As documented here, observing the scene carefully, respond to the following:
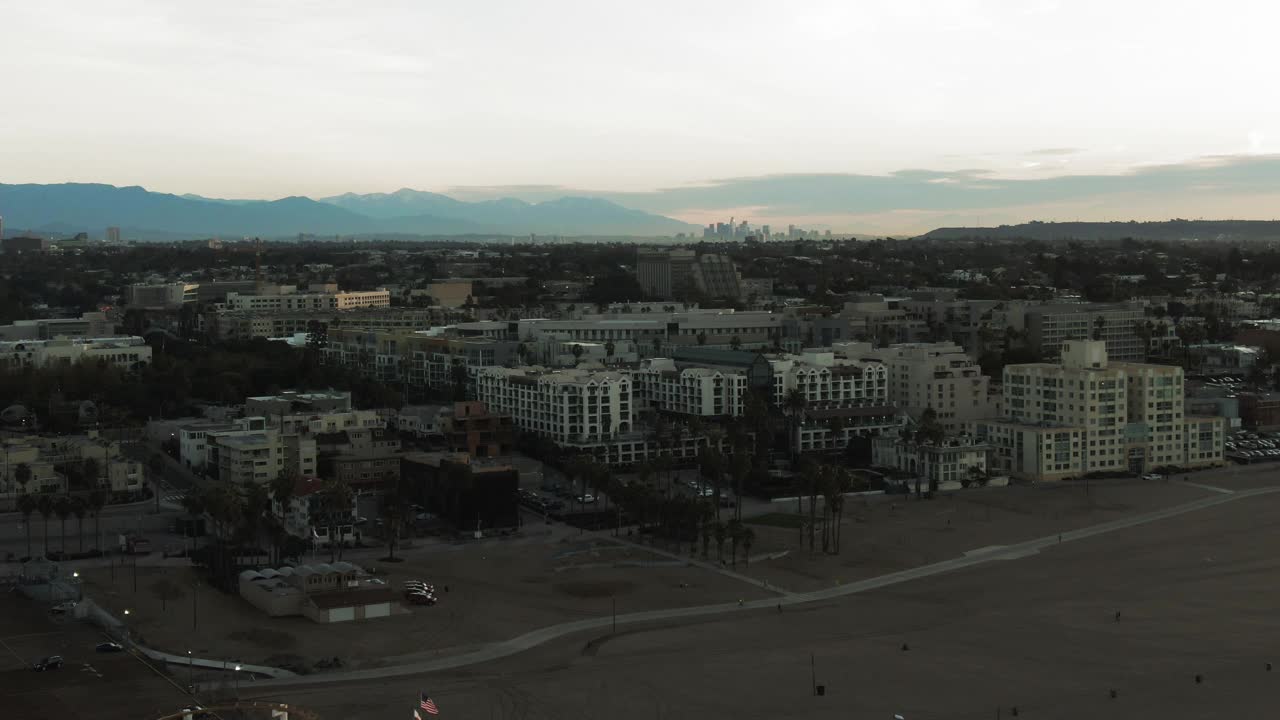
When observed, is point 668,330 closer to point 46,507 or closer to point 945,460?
point 945,460

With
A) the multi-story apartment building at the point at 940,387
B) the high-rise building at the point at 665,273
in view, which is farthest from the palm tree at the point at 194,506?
the high-rise building at the point at 665,273

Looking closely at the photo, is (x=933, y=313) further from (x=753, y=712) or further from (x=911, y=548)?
(x=753, y=712)

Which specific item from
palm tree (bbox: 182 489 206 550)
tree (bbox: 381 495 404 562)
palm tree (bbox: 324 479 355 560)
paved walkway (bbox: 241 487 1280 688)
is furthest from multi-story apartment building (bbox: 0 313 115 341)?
paved walkway (bbox: 241 487 1280 688)

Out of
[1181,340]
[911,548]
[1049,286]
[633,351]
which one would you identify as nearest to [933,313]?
[1181,340]

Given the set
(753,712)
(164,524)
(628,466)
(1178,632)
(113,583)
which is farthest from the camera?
(628,466)

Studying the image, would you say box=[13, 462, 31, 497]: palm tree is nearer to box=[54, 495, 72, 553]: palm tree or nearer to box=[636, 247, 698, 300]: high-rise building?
box=[54, 495, 72, 553]: palm tree

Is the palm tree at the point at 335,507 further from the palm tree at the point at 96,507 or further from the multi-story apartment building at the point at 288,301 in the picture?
the multi-story apartment building at the point at 288,301

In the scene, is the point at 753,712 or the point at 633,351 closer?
the point at 753,712

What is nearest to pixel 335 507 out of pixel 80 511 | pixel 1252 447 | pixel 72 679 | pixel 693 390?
pixel 80 511
